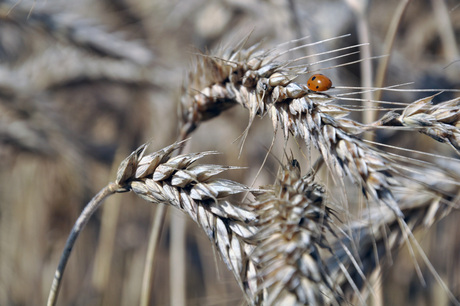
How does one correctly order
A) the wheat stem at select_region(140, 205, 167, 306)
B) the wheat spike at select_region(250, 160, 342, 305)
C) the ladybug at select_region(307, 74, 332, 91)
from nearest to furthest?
the wheat spike at select_region(250, 160, 342, 305) < the ladybug at select_region(307, 74, 332, 91) < the wheat stem at select_region(140, 205, 167, 306)

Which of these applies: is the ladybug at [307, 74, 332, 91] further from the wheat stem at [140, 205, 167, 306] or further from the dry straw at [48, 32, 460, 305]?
the wheat stem at [140, 205, 167, 306]

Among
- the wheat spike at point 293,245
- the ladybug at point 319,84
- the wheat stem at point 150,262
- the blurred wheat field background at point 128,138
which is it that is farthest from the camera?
the blurred wheat field background at point 128,138

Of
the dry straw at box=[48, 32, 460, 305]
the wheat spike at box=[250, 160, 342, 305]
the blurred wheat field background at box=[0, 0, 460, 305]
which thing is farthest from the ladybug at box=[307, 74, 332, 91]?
the blurred wheat field background at box=[0, 0, 460, 305]

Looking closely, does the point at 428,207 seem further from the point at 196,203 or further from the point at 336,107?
the point at 196,203

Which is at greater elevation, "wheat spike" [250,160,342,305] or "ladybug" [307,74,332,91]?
"ladybug" [307,74,332,91]

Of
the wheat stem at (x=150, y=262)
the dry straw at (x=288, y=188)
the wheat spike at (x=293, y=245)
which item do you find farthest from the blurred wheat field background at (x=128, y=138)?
the wheat spike at (x=293, y=245)

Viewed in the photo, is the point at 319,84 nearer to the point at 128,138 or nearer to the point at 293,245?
the point at 293,245

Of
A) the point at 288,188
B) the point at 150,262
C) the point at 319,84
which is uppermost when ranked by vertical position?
the point at 319,84

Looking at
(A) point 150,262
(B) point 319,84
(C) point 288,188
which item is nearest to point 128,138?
(A) point 150,262

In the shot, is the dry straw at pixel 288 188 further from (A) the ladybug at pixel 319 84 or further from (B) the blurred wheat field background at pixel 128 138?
(B) the blurred wheat field background at pixel 128 138
